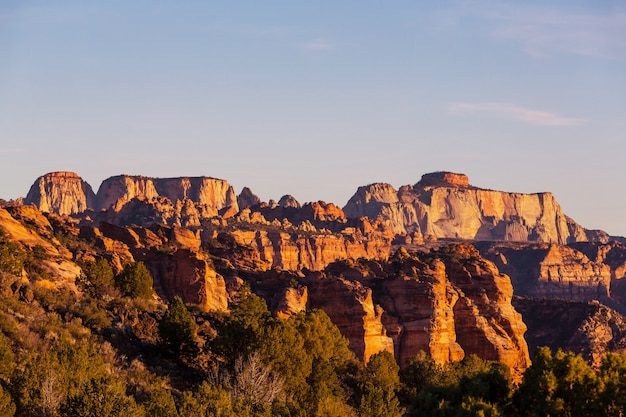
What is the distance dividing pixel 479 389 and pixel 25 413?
19864mm

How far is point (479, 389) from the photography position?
41938 mm

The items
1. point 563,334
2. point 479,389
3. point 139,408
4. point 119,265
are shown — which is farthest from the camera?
point 563,334

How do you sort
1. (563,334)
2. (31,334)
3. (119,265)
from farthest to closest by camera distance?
1. (563,334)
2. (119,265)
3. (31,334)

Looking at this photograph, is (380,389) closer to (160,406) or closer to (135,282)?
(160,406)

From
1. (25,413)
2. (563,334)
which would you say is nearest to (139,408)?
(25,413)

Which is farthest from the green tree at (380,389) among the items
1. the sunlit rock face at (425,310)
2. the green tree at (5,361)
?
the sunlit rock face at (425,310)

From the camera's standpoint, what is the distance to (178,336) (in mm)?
69438

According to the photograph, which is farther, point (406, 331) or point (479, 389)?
point (406, 331)

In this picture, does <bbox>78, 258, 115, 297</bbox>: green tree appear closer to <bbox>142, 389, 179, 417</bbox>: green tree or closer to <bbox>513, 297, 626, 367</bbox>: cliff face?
<bbox>142, 389, 179, 417</bbox>: green tree

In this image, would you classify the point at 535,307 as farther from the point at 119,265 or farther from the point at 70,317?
the point at 70,317

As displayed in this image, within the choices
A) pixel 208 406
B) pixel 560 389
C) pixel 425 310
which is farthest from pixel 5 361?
pixel 425 310

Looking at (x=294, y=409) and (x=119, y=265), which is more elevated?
(x=119, y=265)

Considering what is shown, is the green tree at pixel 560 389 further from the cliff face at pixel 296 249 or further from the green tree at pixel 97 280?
the cliff face at pixel 296 249

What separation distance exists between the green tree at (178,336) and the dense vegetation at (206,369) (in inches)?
3.3
